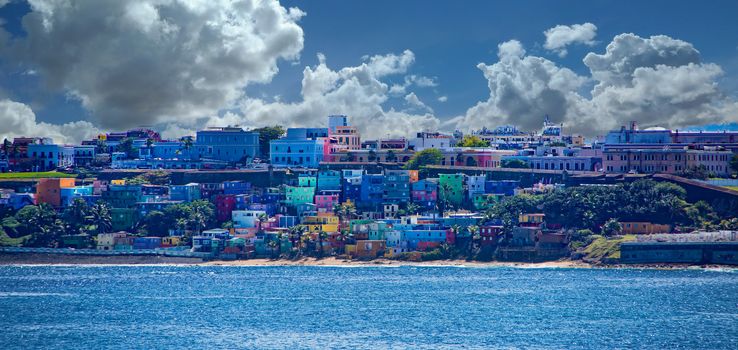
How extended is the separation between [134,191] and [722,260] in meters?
51.0

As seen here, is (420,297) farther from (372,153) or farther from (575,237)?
(372,153)

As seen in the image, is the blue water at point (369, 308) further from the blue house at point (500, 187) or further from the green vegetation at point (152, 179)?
the green vegetation at point (152, 179)

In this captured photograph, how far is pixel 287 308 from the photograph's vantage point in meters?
83.1

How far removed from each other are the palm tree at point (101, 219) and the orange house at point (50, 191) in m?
6.85

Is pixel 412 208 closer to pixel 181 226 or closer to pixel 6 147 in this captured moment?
pixel 181 226

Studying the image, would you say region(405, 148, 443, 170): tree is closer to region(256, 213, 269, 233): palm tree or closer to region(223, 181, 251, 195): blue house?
region(223, 181, 251, 195): blue house

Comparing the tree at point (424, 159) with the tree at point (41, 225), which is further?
the tree at point (424, 159)

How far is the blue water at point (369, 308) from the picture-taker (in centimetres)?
7088

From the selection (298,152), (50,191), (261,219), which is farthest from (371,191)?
(50,191)

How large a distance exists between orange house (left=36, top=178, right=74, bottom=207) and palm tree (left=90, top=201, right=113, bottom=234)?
685 centimetres

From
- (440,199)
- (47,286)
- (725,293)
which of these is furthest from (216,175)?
(725,293)

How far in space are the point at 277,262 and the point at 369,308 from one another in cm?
2841

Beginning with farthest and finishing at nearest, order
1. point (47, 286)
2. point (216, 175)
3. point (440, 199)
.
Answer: point (216, 175) < point (440, 199) < point (47, 286)

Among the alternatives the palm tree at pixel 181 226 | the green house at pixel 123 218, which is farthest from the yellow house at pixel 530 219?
the green house at pixel 123 218
